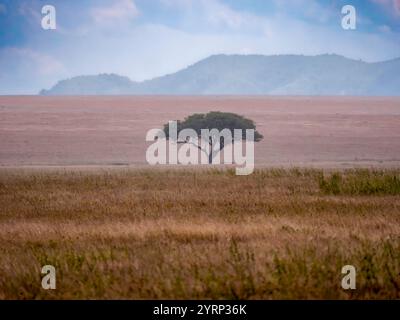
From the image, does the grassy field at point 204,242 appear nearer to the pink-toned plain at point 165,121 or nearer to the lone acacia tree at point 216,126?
the pink-toned plain at point 165,121

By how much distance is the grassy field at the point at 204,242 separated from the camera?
8.45 m

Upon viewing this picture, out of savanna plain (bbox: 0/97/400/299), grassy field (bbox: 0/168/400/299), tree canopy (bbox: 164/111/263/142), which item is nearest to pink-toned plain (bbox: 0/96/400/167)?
tree canopy (bbox: 164/111/263/142)

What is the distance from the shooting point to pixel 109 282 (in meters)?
8.69

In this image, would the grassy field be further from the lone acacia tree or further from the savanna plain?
the lone acacia tree

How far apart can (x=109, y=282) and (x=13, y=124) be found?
11673 centimetres

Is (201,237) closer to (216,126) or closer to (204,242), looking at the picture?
(204,242)

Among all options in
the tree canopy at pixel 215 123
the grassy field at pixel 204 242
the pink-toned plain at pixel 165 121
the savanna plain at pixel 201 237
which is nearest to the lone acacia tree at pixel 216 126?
the tree canopy at pixel 215 123

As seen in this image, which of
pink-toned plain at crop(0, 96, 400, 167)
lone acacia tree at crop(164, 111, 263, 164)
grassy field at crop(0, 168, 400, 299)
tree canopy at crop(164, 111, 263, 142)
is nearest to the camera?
grassy field at crop(0, 168, 400, 299)

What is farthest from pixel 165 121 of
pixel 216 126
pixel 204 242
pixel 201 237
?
pixel 204 242

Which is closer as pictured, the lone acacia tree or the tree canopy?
the lone acacia tree

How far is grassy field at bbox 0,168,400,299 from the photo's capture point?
8.45m

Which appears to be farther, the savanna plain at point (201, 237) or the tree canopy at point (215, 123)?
the tree canopy at point (215, 123)
